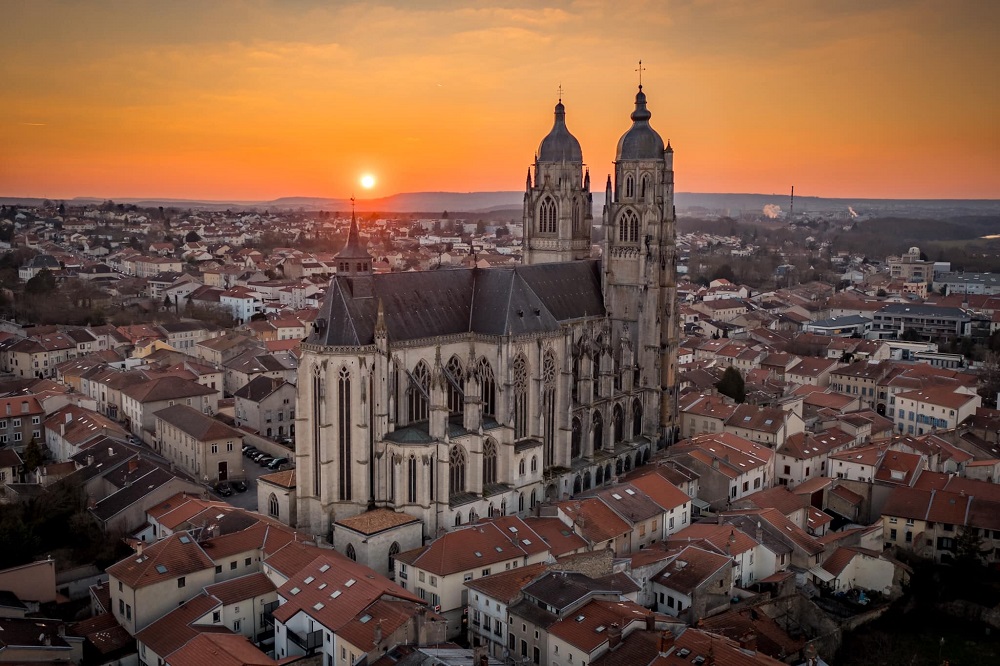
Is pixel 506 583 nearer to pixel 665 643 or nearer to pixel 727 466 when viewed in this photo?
pixel 665 643

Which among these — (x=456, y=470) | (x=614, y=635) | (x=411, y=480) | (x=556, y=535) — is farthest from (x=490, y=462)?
(x=614, y=635)

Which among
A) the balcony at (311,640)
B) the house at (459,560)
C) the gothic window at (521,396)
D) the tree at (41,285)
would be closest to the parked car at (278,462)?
the gothic window at (521,396)

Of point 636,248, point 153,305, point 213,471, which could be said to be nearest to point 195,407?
point 213,471

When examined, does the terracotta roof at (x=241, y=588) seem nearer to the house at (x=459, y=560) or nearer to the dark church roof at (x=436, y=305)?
the house at (x=459, y=560)

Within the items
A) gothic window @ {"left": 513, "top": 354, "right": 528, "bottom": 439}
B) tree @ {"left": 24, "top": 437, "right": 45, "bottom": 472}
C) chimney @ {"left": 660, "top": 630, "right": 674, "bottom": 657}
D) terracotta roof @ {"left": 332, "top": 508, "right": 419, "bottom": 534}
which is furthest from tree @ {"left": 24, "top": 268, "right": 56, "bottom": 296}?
chimney @ {"left": 660, "top": 630, "right": 674, "bottom": 657}

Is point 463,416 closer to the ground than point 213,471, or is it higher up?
higher up

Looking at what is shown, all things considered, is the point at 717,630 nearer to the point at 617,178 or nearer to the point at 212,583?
the point at 212,583

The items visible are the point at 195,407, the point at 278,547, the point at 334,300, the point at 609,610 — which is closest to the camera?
the point at 609,610
